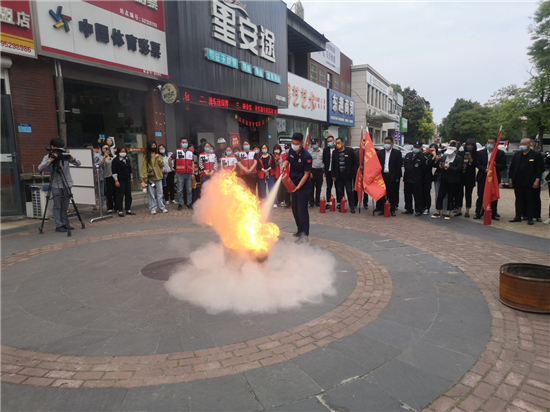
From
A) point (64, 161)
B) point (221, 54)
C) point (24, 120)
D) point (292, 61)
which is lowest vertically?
point (64, 161)

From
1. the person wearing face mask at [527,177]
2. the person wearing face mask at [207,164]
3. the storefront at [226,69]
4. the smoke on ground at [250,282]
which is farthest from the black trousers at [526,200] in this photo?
the storefront at [226,69]

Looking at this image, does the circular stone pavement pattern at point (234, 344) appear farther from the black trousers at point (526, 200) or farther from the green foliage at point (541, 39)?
the green foliage at point (541, 39)

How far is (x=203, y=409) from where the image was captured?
2600mm

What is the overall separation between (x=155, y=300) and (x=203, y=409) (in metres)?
2.18

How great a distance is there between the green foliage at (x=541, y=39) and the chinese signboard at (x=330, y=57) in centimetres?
1529

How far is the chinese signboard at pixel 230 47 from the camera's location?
14.1 m

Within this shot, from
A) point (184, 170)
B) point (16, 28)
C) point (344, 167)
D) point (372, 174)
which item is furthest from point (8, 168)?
point (372, 174)

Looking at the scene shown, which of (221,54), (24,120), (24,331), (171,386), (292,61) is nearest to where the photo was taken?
(171,386)

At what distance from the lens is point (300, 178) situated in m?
7.52

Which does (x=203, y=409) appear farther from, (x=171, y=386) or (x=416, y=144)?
(x=416, y=144)

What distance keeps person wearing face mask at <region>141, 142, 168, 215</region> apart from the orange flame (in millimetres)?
5599

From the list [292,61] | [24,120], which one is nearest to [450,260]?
[24,120]

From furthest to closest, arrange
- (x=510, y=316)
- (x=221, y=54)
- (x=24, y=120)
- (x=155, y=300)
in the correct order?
(x=221, y=54)
(x=24, y=120)
(x=155, y=300)
(x=510, y=316)

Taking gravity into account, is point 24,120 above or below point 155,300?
above
